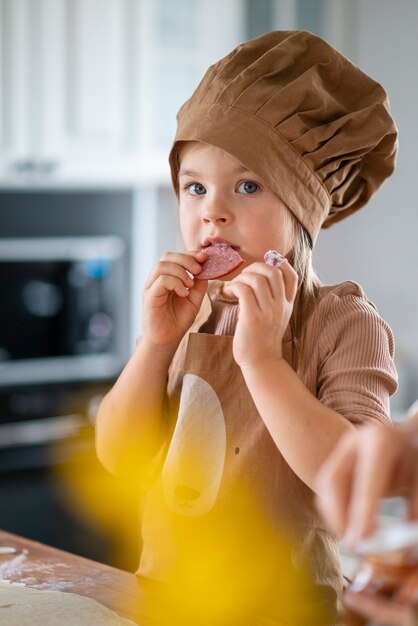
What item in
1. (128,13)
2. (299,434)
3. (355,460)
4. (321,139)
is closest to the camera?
(355,460)

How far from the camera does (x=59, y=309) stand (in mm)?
3283

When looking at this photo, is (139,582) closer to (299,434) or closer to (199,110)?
(299,434)

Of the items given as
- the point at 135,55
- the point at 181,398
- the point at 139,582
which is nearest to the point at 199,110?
the point at 181,398

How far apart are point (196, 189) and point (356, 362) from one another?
0.32m

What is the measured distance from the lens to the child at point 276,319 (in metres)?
1.20

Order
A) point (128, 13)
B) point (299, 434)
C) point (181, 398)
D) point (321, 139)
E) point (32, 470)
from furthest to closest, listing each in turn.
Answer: point (128, 13) → point (32, 470) → point (181, 398) → point (321, 139) → point (299, 434)

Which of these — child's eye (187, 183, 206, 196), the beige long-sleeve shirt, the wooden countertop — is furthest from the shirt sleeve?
the wooden countertop

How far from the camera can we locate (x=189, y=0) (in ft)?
11.0

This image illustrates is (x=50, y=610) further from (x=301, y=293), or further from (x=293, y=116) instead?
(x=293, y=116)

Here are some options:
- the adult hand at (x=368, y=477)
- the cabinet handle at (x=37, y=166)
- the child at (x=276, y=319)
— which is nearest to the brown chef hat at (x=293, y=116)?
the child at (x=276, y=319)

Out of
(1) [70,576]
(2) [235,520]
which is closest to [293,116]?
(2) [235,520]

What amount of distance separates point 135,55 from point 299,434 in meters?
2.44

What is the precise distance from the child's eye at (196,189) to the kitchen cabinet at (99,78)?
1857mm

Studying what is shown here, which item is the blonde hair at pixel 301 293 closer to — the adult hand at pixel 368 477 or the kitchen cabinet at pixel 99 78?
the adult hand at pixel 368 477
